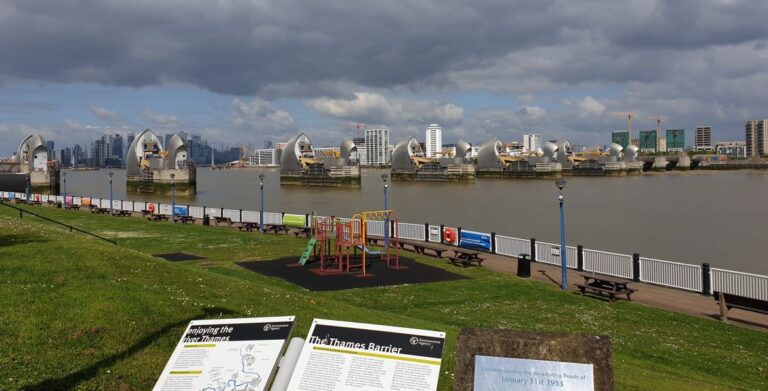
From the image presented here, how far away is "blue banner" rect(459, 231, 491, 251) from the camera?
24062 mm

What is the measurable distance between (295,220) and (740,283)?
907 inches

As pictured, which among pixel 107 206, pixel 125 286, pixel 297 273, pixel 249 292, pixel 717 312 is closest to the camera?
pixel 125 286

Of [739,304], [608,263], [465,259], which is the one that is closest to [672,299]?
[739,304]

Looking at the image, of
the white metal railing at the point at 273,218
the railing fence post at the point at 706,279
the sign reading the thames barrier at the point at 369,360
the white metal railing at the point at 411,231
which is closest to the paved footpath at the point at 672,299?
the railing fence post at the point at 706,279

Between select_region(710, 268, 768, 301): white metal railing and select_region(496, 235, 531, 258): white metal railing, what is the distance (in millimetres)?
7100

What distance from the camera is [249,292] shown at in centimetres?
1134

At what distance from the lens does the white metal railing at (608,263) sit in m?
18.8

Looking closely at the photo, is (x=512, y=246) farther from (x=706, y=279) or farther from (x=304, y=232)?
(x=304, y=232)

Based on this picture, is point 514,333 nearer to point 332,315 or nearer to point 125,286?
point 332,315

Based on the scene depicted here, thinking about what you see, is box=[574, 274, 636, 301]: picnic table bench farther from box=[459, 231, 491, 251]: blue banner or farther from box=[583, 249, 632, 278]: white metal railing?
box=[459, 231, 491, 251]: blue banner

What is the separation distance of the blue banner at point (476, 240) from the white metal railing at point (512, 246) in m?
0.54

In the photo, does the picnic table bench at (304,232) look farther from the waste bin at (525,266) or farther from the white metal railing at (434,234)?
the waste bin at (525,266)

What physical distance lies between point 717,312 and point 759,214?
43.6 m

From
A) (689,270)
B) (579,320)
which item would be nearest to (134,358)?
(579,320)
